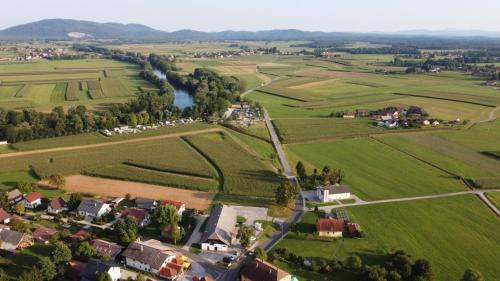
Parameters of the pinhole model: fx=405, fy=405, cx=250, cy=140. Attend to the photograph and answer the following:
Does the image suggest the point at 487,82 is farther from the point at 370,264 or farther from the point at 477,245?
the point at 370,264

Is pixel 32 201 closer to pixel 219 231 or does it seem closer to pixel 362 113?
pixel 219 231

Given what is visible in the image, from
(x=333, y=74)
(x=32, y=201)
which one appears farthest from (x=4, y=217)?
(x=333, y=74)

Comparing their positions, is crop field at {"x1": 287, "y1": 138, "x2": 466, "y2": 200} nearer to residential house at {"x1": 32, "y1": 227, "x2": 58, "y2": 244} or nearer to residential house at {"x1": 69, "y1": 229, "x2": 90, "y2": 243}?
residential house at {"x1": 69, "y1": 229, "x2": 90, "y2": 243}

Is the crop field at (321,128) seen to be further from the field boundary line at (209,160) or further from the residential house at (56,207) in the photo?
the residential house at (56,207)

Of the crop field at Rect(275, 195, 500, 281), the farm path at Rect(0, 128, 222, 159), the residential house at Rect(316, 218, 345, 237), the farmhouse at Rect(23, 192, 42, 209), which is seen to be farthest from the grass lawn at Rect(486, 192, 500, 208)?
the farmhouse at Rect(23, 192, 42, 209)

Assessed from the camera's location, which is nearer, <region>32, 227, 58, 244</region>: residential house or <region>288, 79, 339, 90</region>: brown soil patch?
<region>32, 227, 58, 244</region>: residential house
